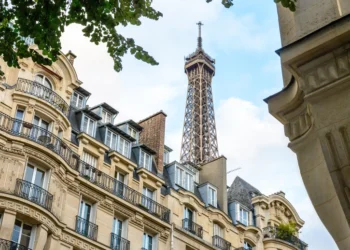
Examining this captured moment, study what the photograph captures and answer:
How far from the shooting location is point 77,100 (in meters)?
29.3

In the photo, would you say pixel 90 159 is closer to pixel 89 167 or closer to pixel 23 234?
pixel 89 167

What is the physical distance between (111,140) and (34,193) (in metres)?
6.68

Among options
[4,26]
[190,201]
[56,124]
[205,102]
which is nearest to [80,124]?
[56,124]

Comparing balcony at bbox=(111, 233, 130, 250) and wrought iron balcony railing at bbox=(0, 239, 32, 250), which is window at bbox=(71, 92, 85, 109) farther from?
wrought iron balcony railing at bbox=(0, 239, 32, 250)

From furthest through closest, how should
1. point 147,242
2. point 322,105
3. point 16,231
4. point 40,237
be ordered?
point 147,242 < point 40,237 < point 16,231 < point 322,105

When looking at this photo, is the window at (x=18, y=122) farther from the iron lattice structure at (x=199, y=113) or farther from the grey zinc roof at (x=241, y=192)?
the iron lattice structure at (x=199, y=113)

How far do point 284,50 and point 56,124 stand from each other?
19.0 m

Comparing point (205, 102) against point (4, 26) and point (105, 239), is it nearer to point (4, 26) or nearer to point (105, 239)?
point (105, 239)

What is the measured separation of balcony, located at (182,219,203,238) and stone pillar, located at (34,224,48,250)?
8843mm

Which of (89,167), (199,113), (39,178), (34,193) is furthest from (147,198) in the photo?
(199,113)

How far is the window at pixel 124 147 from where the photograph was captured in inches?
1129

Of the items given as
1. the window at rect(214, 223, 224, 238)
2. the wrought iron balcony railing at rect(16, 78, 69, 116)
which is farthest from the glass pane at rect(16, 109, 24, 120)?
the window at rect(214, 223, 224, 238)

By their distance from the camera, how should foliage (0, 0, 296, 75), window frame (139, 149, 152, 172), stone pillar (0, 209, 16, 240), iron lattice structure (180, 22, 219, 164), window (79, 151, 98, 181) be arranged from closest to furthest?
1. foliage (0, 0, 296, 75)
2. stone pillar (0, 209, 16, 240)
3. window (79, 151, 98, 181)
4. window frame (139, 149, 152, 172)
5. iron lattice structure (180, 22, 219, 164)

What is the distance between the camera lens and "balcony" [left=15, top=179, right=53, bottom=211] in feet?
72.1
